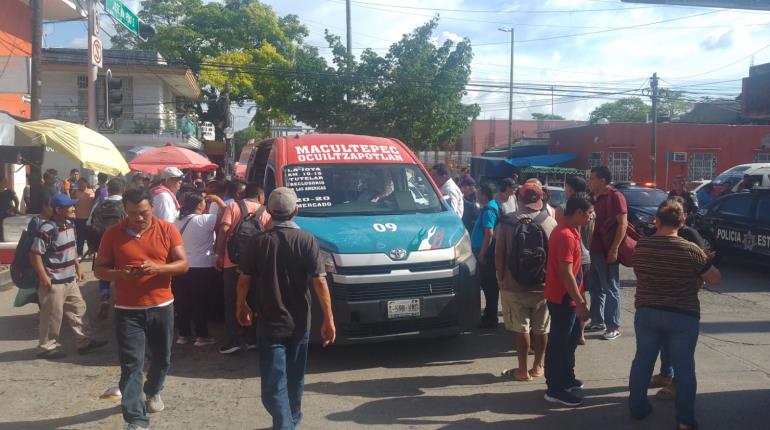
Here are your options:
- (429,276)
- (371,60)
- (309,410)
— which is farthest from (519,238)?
(371,60)

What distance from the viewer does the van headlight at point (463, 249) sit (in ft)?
21.5

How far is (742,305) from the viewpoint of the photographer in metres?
9.43

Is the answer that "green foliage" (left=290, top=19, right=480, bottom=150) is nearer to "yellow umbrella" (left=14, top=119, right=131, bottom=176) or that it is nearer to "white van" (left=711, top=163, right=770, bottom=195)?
"white van" (left=711, top=163, right=770, bottom=195)

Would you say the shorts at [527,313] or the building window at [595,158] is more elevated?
the building window at [595,158]

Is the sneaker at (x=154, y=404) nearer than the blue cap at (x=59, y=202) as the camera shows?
Yes

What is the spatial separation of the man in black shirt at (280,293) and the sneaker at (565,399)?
209 cm

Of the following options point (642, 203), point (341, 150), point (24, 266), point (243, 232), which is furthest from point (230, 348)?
point (642, 203)

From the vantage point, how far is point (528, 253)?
568 cm

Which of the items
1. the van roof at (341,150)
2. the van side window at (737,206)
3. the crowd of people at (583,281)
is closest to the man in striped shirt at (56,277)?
the van roof at (341,150)

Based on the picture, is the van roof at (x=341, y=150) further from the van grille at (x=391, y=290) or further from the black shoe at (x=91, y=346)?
the black shoe at (x=91, y=346)

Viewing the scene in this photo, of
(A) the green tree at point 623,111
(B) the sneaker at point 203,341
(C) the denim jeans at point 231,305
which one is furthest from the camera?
(A) the green tree at point 623,111

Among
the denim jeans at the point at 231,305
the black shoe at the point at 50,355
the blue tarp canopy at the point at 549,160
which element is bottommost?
the black shoe at the point at 50,355

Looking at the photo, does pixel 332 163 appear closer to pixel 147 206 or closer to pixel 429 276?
pixel 429 276

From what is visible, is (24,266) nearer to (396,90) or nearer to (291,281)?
(291,281)
